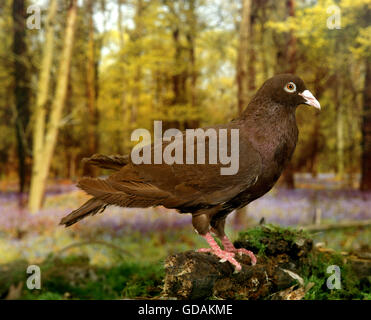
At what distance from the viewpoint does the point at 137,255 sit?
20.3ft

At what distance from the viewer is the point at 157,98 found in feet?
23.6

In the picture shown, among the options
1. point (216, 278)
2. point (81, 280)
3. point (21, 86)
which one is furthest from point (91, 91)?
point (216, 278)

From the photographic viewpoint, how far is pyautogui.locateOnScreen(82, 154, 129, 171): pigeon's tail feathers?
282cm

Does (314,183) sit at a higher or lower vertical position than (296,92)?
lower

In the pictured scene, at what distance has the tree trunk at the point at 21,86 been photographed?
6.56 meters

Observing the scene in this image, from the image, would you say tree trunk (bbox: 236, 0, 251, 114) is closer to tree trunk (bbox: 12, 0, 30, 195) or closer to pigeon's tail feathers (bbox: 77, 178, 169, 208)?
pigeon's tail feathers (bbox: 77, 178, 169, 208)

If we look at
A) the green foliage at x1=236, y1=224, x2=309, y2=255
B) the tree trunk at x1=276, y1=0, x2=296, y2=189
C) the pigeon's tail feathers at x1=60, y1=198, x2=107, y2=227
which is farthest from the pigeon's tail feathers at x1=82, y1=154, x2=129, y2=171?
the tree trunk at x1=276, y1=0, x2=296, y2=189

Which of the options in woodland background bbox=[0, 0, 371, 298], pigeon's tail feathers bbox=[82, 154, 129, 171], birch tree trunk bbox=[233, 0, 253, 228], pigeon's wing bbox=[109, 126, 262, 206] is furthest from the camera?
woodland background bbox=[0, 0, 371, 298]

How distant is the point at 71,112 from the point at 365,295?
5505 mm

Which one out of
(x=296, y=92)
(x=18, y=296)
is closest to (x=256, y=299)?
(x=296, y=92)

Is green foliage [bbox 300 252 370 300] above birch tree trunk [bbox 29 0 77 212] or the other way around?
the other way around

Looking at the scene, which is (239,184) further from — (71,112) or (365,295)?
(71,112)

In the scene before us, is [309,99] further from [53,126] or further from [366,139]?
[366,139]

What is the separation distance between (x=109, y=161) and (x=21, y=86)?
4.62 meters
